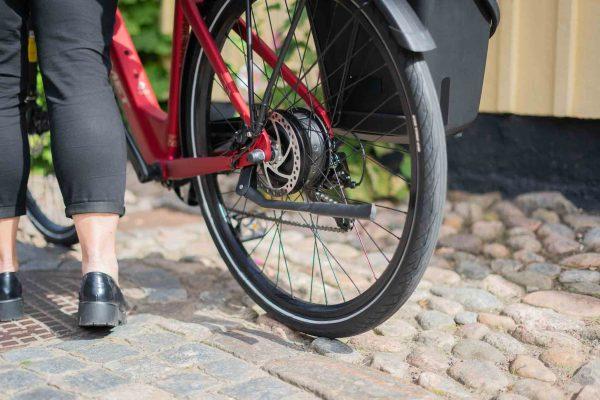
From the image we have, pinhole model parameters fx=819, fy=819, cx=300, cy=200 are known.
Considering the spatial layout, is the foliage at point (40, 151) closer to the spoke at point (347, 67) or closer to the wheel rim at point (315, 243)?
the wheel rim at point (315, 243)

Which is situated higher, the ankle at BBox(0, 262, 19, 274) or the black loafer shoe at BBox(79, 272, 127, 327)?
the ankle at BBox(0, 262, 19, 274)

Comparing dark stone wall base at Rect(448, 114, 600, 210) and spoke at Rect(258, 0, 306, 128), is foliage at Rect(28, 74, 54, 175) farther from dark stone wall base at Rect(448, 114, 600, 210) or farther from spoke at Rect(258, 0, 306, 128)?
dark stone wall base at Rect(448, 114, 600, 210)

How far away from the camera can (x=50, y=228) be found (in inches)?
137

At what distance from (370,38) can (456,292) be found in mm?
1075

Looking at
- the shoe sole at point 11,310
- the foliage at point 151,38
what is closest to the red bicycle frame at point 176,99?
the shoe sole at point 11,310

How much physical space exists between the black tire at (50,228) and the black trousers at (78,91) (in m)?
1.04

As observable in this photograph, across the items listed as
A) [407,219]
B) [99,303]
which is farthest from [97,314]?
[407,219]

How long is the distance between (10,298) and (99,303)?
1.30 feet

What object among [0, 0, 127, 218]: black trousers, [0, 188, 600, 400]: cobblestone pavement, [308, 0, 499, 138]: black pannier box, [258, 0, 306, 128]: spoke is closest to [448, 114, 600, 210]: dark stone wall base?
[0, 188, 600, 400]: cobblestone pavement

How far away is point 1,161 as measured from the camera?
96.8 inches

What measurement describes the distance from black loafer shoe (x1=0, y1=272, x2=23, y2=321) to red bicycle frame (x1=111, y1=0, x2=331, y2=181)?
1.96 feet

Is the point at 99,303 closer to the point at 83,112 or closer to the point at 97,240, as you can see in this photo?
the point at 97,240

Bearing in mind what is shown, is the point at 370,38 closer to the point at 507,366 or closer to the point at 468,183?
the point at 507,366

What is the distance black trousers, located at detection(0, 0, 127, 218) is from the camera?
229 cm
